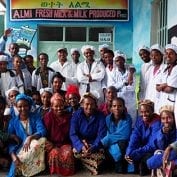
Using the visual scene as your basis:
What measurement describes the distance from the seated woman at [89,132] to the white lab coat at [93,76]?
49.6 inches

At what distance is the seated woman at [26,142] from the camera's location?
18.6 feet

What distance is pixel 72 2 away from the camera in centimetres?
1412

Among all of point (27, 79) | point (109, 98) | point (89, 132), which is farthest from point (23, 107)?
point (27, 79)

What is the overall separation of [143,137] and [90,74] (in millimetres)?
1873

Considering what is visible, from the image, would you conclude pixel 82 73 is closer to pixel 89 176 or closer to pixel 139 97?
pixel 139 97

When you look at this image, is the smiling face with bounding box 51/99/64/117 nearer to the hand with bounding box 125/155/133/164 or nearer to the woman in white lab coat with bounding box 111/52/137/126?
the hand with bounding box 125/155/133/164

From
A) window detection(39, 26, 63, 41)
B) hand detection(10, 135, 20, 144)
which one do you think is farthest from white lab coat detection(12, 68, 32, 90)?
window detection(39, 26, 63, 41)

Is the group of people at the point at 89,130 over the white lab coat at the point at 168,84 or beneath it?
beneath

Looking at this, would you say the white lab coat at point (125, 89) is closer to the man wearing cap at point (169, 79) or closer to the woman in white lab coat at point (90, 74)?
the woman in white lab coat at point (90, 74)

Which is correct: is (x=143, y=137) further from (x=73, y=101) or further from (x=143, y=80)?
(x=143, y=80)

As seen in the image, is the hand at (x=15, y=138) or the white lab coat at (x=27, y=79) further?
the white lab coat at (x=27, y=79)

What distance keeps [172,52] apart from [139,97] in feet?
4.76

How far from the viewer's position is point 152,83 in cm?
652

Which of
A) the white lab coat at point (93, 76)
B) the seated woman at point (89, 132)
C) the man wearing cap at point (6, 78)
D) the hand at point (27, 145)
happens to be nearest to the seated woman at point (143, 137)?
the seated woman at point (89, 132)
